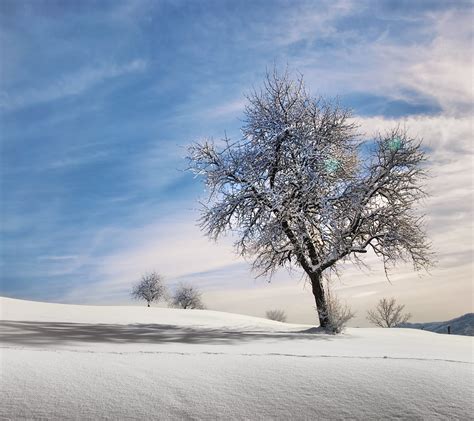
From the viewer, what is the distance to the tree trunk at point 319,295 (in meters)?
17.4

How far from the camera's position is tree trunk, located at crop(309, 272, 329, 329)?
17359 millimetres

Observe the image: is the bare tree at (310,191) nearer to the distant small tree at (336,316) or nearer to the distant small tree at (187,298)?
the distant small tree at (336,316)

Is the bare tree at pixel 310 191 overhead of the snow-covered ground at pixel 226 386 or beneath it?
overhead

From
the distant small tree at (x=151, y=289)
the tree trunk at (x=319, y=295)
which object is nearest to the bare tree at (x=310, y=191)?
the tree trunk at (x=319, y=295)

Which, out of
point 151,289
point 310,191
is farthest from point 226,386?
point 151,289

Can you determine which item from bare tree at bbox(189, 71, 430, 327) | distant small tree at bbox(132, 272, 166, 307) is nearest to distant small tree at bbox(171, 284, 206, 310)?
distant small tree at bbox(132, 272, 166, 307)

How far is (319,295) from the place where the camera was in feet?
57.9

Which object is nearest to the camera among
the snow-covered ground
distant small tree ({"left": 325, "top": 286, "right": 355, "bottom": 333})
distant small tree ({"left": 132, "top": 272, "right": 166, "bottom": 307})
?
the snow-covered ground

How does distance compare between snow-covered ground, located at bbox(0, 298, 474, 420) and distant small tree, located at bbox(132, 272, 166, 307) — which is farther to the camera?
distant small tree, located at bbox(132, 272, 166, 307)

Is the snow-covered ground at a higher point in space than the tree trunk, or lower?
lower

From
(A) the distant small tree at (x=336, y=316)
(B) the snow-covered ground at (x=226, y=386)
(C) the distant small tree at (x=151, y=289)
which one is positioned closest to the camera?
(B) the snow-covered ground at (x=226, y=386)

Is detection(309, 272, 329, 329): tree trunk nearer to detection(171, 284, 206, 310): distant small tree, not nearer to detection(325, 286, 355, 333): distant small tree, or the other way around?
detection(325, 286, 355, 333): distant small tree

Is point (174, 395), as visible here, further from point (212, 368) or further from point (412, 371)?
point (412, 371)

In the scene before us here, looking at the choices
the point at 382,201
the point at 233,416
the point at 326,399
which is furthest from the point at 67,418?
the point at 382,201
